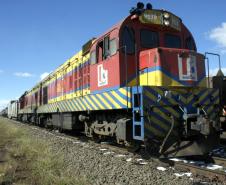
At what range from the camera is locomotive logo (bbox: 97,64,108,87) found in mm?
8572

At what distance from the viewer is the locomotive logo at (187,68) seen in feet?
25.0

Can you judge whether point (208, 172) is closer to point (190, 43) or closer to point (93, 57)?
point (190, 43)

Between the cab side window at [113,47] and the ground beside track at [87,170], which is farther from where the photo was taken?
the cab side window at [113,47]

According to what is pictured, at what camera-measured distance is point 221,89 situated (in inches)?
428

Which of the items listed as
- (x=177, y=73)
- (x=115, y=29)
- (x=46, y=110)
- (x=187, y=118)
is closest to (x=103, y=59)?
(x=115, y=29)

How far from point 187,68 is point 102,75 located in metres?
2.50

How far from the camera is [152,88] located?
6898mm

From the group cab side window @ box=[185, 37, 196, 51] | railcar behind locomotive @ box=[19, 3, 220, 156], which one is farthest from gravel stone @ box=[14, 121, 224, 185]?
cab side window @ box=[185, 37, 196, 51]

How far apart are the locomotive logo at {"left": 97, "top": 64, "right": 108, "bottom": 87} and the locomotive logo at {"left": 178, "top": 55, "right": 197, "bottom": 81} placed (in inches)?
83.9

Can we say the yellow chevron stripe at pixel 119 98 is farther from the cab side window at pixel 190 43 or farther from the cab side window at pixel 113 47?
the cab side window at pixel 190 43

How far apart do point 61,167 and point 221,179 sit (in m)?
3.16

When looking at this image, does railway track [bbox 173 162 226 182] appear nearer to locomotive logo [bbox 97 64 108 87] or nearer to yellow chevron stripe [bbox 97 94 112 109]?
yellow chevron stripe [bbox 97 94 112 109]

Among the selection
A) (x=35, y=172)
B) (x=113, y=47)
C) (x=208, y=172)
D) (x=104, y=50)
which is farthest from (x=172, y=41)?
(x=35, y=172)

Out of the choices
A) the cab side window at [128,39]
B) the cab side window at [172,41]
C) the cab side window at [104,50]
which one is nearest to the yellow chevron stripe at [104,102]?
the cab side window at [104,50]
